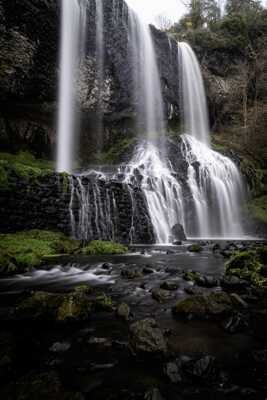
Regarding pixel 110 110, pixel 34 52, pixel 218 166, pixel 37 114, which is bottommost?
pixel 218 166

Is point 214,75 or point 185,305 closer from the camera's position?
point 185,305

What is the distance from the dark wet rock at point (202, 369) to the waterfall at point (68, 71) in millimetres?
17259

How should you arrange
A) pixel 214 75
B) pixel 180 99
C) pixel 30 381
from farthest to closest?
pixel 214 75
pixel 180 99
pixel 30 381

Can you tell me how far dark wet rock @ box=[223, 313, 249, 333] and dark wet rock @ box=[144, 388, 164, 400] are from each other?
1.25 m

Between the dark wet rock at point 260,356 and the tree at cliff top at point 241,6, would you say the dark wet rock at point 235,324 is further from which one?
the tree at cliff top at point 241,6

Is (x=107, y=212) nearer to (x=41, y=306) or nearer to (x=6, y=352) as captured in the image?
(x=41, y=306)

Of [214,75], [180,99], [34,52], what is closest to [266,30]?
[214,75]

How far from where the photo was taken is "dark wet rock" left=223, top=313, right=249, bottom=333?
96.3 inches

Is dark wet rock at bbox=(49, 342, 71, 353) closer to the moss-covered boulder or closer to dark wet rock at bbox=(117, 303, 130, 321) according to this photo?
the moss-covered boulder

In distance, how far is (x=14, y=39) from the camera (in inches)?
575

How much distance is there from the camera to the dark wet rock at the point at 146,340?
1.98m

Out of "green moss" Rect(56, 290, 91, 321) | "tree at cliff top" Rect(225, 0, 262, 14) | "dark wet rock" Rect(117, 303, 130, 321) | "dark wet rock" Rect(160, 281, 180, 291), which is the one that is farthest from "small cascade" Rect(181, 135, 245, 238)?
"tree at cliff top" Rect(225, 0, 262, 14)

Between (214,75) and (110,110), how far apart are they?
14970mm

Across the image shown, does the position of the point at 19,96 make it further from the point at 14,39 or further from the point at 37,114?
the point at 14,39
